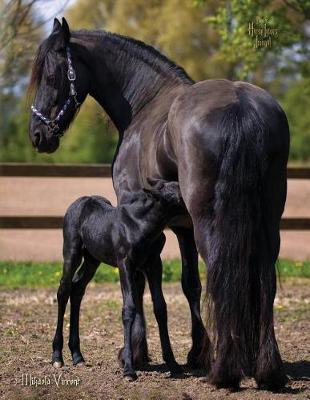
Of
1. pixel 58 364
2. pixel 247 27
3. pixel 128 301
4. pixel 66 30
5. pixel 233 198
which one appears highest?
pixel 247 27

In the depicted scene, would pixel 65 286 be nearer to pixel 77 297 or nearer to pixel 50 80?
pixel 77 297

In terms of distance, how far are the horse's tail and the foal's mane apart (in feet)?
4.89

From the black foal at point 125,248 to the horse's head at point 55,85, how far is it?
0.72 meters

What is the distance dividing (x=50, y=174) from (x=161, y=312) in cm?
562

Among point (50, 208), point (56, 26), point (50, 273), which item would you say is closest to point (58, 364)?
point (56, 26)

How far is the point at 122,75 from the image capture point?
257 inches

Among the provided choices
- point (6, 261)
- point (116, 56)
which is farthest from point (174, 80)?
point (6, 261)

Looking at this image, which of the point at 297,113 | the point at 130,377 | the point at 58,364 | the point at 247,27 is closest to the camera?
the point at 130,377

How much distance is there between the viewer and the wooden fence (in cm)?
1066

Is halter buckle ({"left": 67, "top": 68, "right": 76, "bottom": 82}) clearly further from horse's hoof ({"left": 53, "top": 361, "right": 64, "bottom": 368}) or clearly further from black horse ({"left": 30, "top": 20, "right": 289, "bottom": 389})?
horse's hoof ({"left": 53, "top": 361, "right": 64, "bottom": 368})

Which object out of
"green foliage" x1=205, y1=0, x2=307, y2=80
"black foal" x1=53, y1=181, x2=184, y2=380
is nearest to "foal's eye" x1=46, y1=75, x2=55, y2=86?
"black foal" x1=53, y1=181, x2=184, y2=380

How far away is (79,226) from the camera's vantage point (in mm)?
5910

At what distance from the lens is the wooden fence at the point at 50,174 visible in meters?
10.7

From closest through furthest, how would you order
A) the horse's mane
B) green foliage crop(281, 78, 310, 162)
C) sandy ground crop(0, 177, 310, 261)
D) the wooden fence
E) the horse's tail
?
the horse's tail, the horse's mane, the wooden fence, sandy ground crop(0, 177, 310, 261), green foliage crop(281, 78, 310, 162)
